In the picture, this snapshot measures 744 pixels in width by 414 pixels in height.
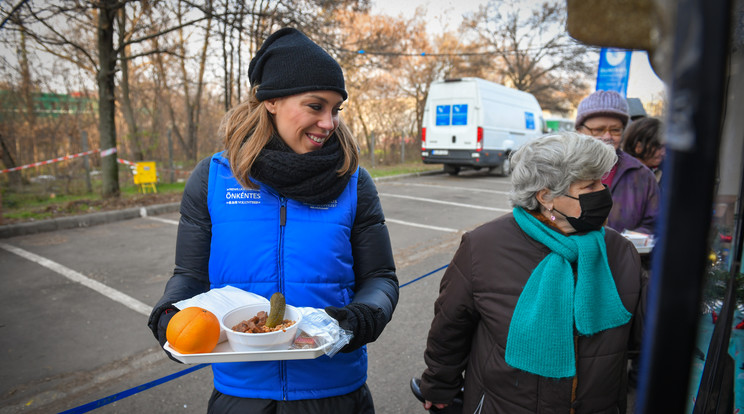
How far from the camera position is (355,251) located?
1.69 m

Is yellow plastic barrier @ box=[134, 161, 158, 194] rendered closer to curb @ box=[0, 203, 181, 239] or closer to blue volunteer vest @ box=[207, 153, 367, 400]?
curb @ box=[0, 203, 181, 239]

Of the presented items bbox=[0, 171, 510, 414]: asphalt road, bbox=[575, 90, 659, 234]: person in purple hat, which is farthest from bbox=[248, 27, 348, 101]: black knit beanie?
bbox=[575, 90, 659, 234]: person in purple hat

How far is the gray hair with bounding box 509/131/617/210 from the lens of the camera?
1685 millimetres

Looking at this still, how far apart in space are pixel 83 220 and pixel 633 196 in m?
8.29

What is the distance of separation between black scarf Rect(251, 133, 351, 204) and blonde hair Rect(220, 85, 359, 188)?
0.03 meters

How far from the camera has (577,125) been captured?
10.3 feet

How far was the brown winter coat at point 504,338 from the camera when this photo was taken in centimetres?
153

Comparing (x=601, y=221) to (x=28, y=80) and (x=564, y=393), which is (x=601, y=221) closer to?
(x=564, y=393)

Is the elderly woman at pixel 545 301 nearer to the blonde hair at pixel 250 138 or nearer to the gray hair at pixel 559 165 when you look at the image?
the gray hair at pixel 559 165

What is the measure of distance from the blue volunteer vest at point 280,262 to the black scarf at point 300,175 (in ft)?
0.16

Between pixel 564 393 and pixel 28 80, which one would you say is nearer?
pixel 564 393

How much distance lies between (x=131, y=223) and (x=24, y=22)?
3850mm

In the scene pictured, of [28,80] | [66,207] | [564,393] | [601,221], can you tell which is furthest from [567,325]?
[28,80]

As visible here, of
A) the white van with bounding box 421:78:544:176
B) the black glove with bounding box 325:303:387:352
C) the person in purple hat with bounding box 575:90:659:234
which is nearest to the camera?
the black glove with bounding box 325:303:387:352
